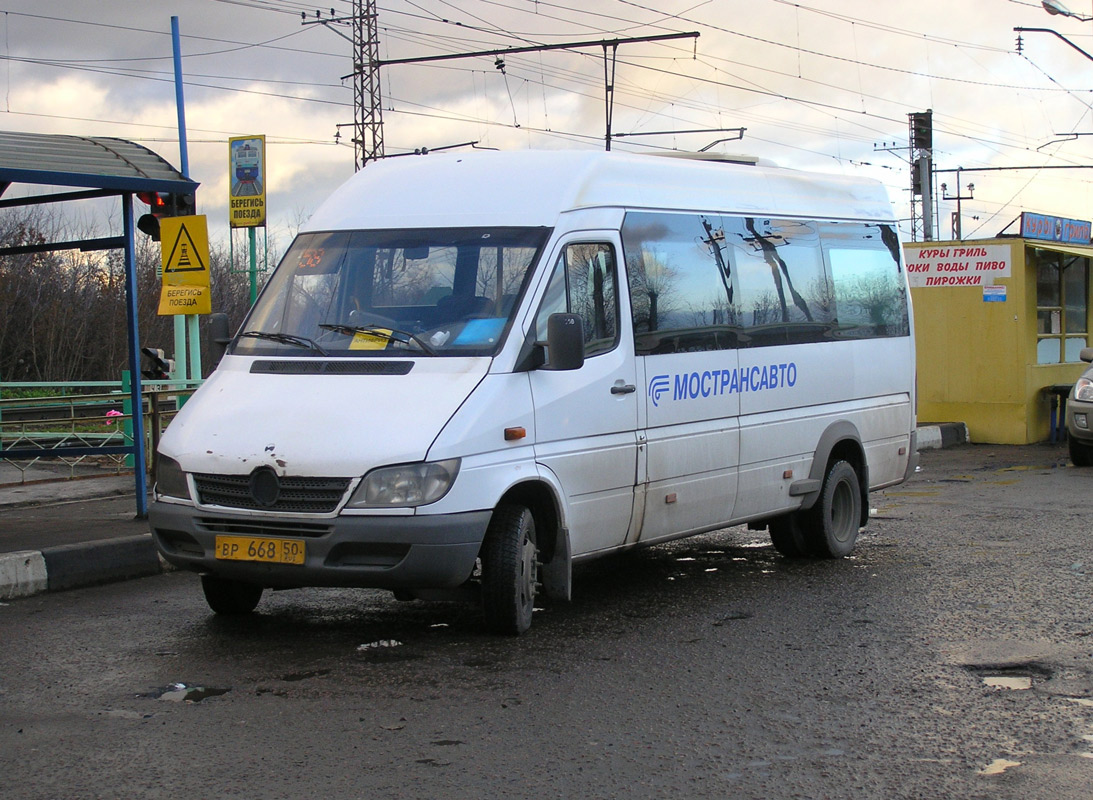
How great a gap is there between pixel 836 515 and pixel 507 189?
360 cm

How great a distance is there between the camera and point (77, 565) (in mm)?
8695

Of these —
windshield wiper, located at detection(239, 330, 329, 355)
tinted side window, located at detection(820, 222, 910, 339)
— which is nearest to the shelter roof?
windshield wiper, located at detection(239, 330, 329, 355)

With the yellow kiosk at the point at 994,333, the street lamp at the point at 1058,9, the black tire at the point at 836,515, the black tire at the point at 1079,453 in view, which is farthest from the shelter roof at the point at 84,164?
the street lamp at the point at 1058,9

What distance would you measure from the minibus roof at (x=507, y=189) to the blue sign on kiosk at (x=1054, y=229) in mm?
13327

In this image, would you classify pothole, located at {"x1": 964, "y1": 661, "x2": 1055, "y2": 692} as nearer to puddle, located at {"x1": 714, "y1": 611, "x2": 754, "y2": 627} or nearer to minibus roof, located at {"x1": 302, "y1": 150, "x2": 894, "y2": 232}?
puddle, located at {"x1": 714, "y1": 611, "x2": 754, "y2": 627}

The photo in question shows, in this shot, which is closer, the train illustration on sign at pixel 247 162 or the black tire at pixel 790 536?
the black tire at pixel 790 536

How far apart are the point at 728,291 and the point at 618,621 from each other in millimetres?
2292

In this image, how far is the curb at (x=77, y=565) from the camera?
27.1ft

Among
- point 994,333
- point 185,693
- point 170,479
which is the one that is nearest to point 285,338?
point 170,479

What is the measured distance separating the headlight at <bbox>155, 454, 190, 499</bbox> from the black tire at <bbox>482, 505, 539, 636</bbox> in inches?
57.8

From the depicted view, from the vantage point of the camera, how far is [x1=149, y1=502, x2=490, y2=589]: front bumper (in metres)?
6.23

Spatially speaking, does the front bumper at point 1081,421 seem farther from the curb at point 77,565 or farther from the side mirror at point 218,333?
the side mirror at point 218,333

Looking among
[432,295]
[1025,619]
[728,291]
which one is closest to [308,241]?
[432,295]

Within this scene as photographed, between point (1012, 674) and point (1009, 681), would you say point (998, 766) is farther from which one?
point (1012, 674)
